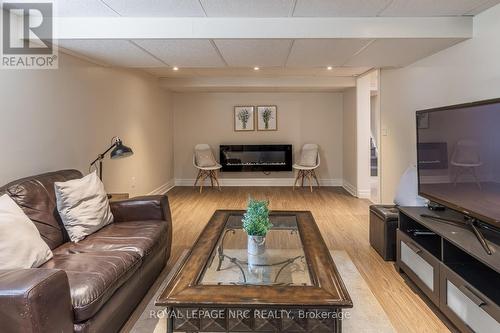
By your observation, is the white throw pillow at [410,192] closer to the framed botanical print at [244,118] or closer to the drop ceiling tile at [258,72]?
the drop ceiling tile at [258,72]

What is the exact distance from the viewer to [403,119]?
408 cm

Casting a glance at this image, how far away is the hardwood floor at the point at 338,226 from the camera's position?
227cm

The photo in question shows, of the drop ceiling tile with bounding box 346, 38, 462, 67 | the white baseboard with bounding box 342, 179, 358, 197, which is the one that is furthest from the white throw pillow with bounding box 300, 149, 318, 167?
the drop ceiling tile with bounding box 346, 38, 462, 67

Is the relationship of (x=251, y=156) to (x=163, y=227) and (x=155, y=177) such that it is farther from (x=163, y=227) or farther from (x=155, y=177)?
(x=163, y=227)

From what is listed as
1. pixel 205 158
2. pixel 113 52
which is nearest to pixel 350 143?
pixel 205 158

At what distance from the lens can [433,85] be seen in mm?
3404

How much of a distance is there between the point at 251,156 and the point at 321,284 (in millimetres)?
5730

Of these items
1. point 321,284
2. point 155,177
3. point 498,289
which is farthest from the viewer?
point 155,177

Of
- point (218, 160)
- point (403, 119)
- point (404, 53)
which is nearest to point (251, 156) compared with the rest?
point (218, 160)

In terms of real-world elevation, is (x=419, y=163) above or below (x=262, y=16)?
below

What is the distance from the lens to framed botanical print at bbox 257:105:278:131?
24.1 ft

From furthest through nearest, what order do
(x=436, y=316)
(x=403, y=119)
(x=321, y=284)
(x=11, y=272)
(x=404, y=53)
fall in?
(x=403, y=119) < (x=404, y=53) < (x=436, y=316) < (x=321, y=284) < (x=11, y=272)

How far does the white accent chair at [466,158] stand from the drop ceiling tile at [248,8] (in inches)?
62.0

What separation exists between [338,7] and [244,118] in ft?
15.9
